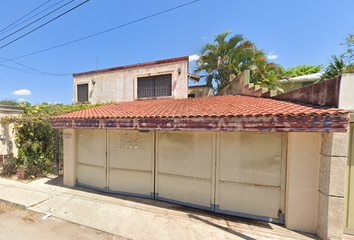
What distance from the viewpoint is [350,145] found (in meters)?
3.21

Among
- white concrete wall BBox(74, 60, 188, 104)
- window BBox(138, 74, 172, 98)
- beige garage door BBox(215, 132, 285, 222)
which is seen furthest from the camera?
window BBox(138, 74, 172, 98)

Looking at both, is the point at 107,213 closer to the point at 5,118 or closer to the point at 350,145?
the point at 350,145

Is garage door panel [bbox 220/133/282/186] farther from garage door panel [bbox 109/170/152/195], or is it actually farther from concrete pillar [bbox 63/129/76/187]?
concrete pillar [bbox 63/129/76/187]

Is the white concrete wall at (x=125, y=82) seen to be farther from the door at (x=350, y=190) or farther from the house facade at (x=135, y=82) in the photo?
the door at (x=350, y=190)

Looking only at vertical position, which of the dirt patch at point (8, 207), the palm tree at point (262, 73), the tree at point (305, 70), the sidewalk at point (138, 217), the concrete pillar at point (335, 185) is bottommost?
the dirt patch at point (8, 207)

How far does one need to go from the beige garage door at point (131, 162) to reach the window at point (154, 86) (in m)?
4.83

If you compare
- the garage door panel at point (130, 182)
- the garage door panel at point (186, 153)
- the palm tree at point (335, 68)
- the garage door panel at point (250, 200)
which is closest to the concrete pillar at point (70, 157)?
the garage door panel at point (130, 182)

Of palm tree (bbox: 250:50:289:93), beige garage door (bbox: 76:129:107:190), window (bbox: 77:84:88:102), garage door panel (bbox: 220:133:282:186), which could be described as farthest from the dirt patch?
palm tree (bbox: 250:50:289:93)

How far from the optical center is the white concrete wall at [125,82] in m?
8.83

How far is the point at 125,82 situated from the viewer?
32.8ft

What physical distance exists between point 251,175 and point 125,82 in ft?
30.9

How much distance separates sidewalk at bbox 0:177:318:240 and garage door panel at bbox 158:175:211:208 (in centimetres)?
25

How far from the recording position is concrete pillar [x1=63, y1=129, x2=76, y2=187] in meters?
5.66

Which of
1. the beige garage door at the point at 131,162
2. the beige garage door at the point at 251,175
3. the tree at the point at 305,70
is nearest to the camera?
the beige garage door at the point at 251,175
